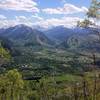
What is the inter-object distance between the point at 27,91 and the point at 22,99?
16.4 metres

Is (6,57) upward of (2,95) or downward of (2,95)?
upward

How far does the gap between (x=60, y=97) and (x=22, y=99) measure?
2395cm

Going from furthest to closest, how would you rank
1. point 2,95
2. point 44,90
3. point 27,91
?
point 27,91 → point 44,90 → point 2,95

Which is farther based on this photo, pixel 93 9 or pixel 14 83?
pixel 14 83

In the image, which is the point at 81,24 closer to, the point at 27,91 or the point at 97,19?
the point at 97,19

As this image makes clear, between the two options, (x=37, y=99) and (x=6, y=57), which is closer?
(x=6, y=57)

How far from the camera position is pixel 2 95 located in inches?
5113

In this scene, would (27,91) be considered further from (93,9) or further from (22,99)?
(93,9)

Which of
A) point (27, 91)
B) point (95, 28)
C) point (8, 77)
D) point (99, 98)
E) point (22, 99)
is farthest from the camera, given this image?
point (27, 91)

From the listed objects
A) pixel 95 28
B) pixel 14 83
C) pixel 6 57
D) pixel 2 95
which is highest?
pixel 95 28

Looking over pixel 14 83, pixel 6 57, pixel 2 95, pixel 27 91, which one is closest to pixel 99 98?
pixel 14 83

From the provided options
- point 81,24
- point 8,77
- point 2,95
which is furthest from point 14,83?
point 81,24

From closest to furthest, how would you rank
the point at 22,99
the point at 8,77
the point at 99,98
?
the point at 99,98
the point at 8,77
the point at 22,99

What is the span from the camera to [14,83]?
11056cm
